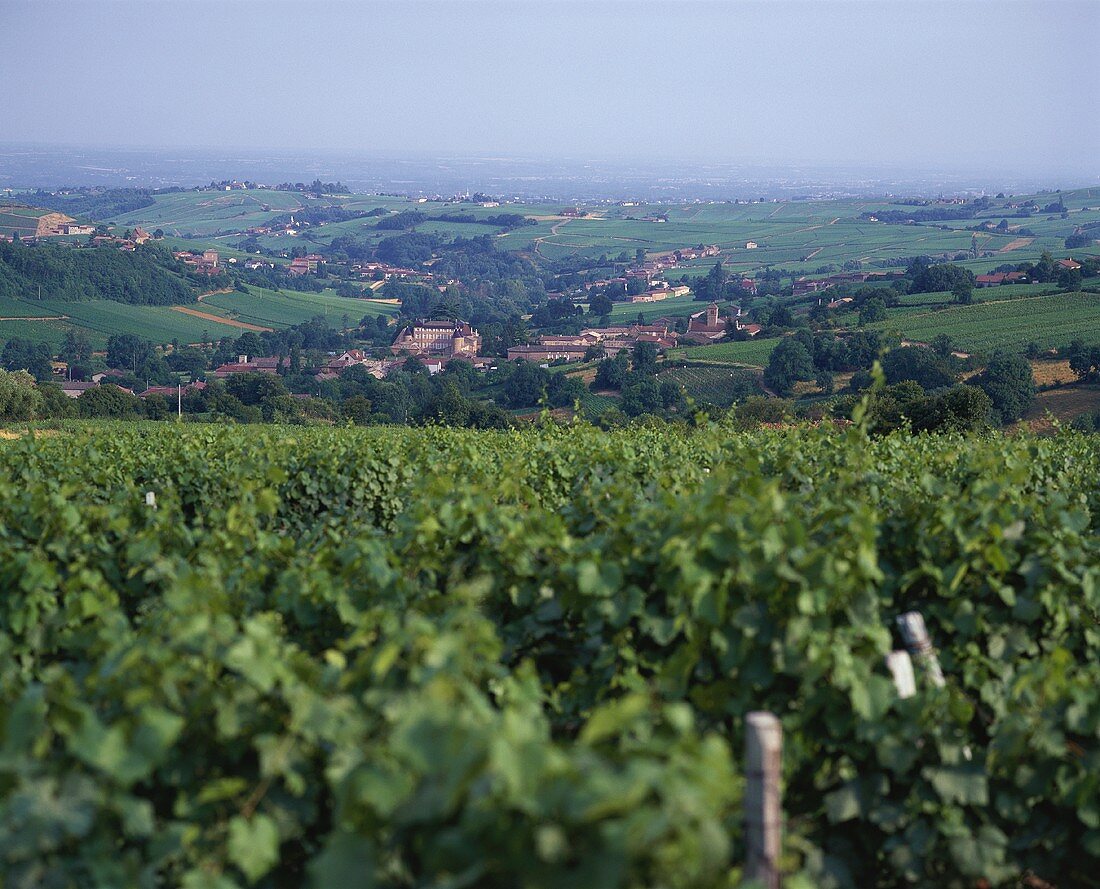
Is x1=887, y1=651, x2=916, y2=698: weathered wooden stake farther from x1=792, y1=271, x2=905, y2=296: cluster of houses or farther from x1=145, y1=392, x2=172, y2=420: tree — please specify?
x1=792, y1=271, x2=905, y2=296: cluster of houses

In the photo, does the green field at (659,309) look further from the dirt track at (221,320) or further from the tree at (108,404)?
the tree at (108,404)

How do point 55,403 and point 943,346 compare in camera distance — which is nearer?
point 55,403

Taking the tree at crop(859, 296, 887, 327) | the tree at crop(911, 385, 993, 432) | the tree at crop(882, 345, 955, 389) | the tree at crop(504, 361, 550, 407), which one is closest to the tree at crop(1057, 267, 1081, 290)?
the tree at crop(859, 296, 887, 327)

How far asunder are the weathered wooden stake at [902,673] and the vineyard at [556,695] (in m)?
0.08

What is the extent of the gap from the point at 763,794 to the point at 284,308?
118121mm

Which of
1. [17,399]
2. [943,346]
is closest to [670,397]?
[943,346]

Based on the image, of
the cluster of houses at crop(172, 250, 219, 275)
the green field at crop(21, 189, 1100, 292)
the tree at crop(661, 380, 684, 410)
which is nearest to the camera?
the tree at crop(661, 380, 684, 410)

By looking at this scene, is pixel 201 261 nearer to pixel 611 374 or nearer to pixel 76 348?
pixel 76 348

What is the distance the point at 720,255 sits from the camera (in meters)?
161

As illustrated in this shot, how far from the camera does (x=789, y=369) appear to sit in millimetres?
59250

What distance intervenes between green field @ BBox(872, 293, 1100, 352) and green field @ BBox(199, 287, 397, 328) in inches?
2568

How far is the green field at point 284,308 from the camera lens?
364ft

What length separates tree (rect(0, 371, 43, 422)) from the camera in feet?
136

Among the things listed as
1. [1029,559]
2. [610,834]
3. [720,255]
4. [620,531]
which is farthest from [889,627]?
[720,255]
